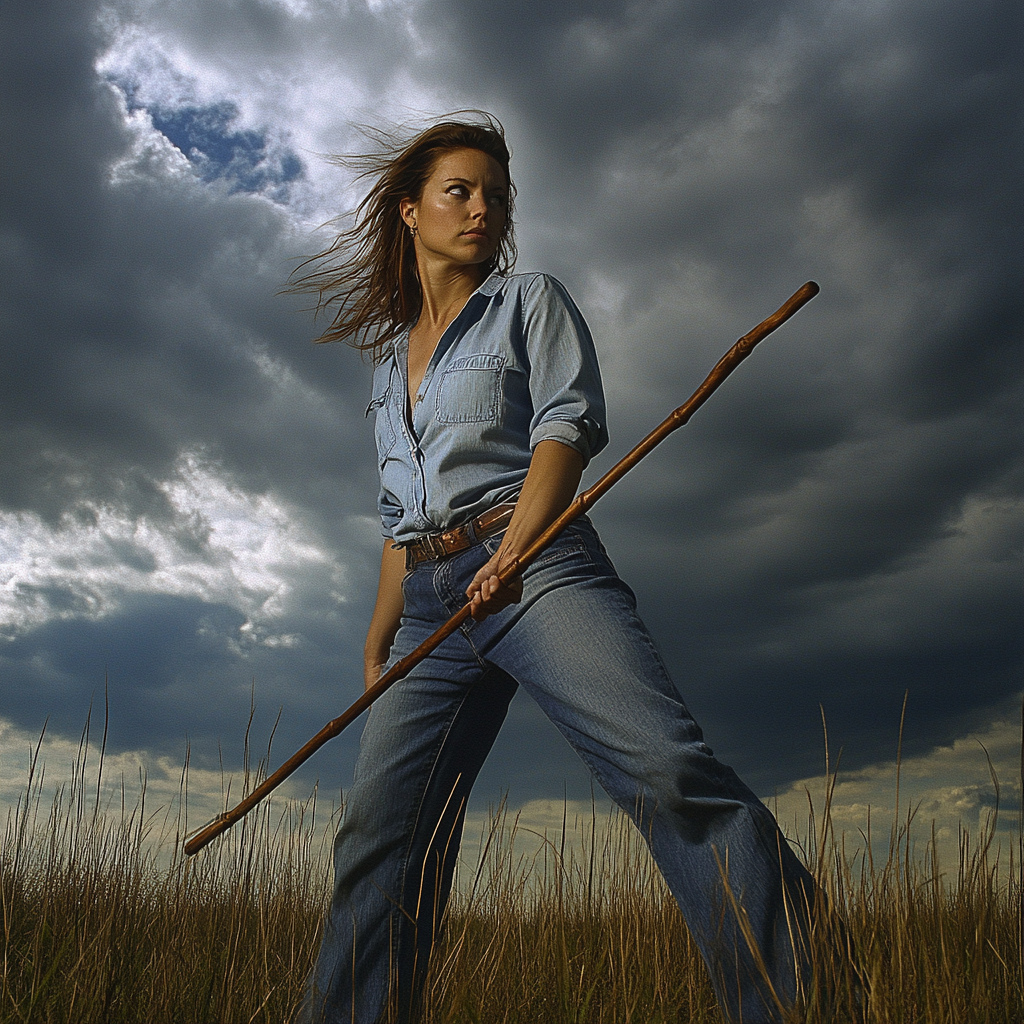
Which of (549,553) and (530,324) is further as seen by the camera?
(530,324)

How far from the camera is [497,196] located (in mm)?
2576

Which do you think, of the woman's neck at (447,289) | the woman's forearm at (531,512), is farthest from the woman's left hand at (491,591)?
the woman's neck at (447,289)

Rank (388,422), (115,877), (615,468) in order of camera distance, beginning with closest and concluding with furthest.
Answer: (615,468), (388,422), (115,877)

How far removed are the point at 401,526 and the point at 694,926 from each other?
1135mm

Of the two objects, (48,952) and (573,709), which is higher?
(573,709)

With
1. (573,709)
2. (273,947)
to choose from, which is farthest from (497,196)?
(273,947)

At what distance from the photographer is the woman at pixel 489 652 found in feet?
5.51

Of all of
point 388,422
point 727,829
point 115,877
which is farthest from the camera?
point 115,877

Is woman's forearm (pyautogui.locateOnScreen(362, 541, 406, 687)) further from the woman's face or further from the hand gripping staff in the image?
the woman's face

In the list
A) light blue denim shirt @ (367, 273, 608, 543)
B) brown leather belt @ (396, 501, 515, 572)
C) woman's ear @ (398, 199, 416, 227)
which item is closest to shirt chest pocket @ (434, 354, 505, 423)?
light blue denim shirt @ (367, 273, 608, 543)

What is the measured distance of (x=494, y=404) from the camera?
2209 mm

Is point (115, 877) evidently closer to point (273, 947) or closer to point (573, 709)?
point (273, 947)

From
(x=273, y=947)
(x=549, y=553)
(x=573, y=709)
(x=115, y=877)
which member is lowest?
(x=273, y=947)

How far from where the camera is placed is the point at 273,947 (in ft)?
12.0
